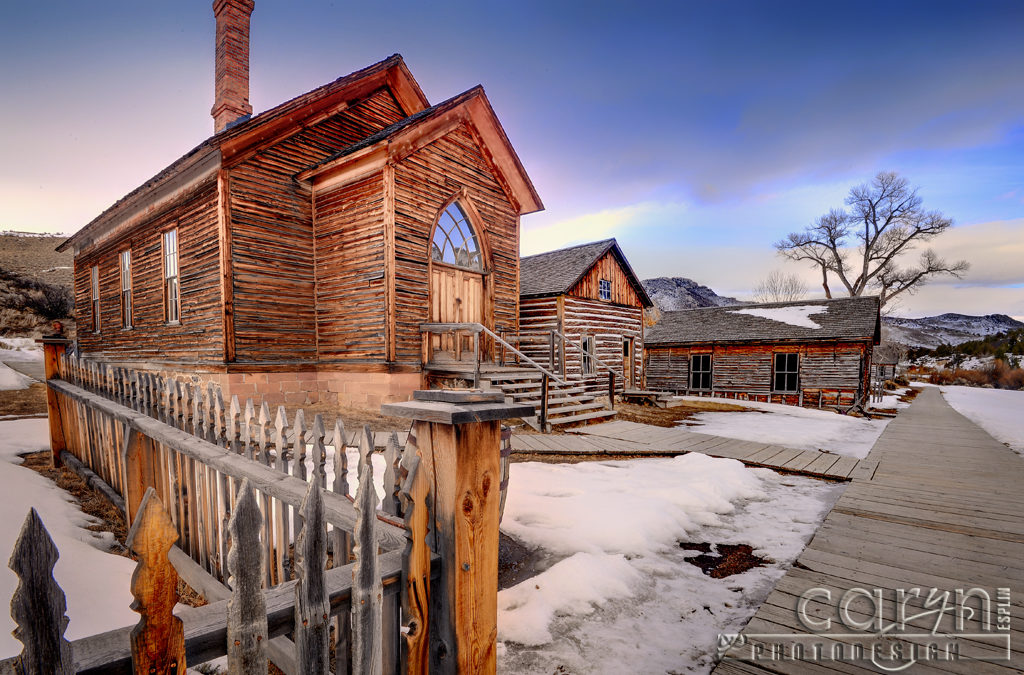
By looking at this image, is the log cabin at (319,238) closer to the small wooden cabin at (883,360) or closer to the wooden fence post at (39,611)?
the wooden fence post at (39,611)

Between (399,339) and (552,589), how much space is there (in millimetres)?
6947

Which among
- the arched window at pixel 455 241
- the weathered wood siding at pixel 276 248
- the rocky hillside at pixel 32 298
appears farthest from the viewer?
the rocky hillside at pixel 32 298

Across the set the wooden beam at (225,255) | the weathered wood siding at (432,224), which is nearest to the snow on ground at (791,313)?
the weathered wood siding at (432,224)

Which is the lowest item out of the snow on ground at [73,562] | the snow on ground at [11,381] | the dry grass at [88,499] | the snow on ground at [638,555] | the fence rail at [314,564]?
the snow on ground at [638,555]

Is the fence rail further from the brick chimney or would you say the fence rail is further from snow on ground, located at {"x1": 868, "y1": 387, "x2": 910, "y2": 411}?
snow on ground, located at {"x1": 868, "y1": 387, "x2": 910, "y2": 411}

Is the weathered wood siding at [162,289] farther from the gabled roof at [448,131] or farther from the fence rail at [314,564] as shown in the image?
the fence rail at [314,564]

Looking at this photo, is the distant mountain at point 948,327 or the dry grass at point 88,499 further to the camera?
the distant mountain at point 948,327

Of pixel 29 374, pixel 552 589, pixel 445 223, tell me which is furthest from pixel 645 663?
pixel 29 374

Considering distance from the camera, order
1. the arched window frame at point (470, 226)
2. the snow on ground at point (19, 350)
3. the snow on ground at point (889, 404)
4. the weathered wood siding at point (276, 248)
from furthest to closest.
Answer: the snow on ground at point (889, 404), the snow on ground at point (19, 350), the arched window frame at point (470, 226), the weathered wood siding at point (276, 248)

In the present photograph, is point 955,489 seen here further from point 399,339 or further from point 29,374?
point 29,374

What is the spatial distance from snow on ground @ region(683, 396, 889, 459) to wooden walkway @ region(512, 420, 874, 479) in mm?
1400

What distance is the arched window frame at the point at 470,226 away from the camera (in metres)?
10.0

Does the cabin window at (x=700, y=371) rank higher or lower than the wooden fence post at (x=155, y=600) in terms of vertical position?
lower

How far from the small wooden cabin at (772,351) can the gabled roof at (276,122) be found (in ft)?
58.9
